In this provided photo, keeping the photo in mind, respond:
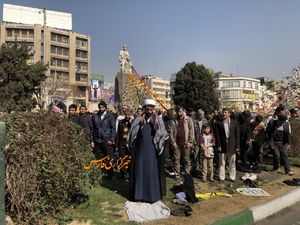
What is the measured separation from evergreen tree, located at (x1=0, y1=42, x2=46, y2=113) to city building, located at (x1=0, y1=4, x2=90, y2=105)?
102 ft

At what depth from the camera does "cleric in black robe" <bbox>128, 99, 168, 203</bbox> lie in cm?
582

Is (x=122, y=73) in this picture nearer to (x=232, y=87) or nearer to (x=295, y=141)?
(x=295, y=141)

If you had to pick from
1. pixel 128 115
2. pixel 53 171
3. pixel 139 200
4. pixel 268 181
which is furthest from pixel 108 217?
pixel 268 181

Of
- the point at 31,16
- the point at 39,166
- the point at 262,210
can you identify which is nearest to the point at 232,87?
the point at 31,16

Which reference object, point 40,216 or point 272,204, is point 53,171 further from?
point 272,204

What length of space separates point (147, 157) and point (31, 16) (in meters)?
71.3

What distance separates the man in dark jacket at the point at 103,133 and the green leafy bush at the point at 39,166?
108 inches

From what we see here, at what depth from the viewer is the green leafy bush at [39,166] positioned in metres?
4.34

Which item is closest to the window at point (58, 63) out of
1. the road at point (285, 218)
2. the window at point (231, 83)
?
the window at point (231, 83)

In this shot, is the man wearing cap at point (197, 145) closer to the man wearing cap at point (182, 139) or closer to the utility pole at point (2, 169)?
the man wearing cap at point (182, 139)

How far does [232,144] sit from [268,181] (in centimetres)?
139

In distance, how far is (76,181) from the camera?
194 inches

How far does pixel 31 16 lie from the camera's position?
68875mm

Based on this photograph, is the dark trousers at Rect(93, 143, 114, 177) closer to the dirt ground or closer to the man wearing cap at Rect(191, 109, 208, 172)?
the dirt ground
